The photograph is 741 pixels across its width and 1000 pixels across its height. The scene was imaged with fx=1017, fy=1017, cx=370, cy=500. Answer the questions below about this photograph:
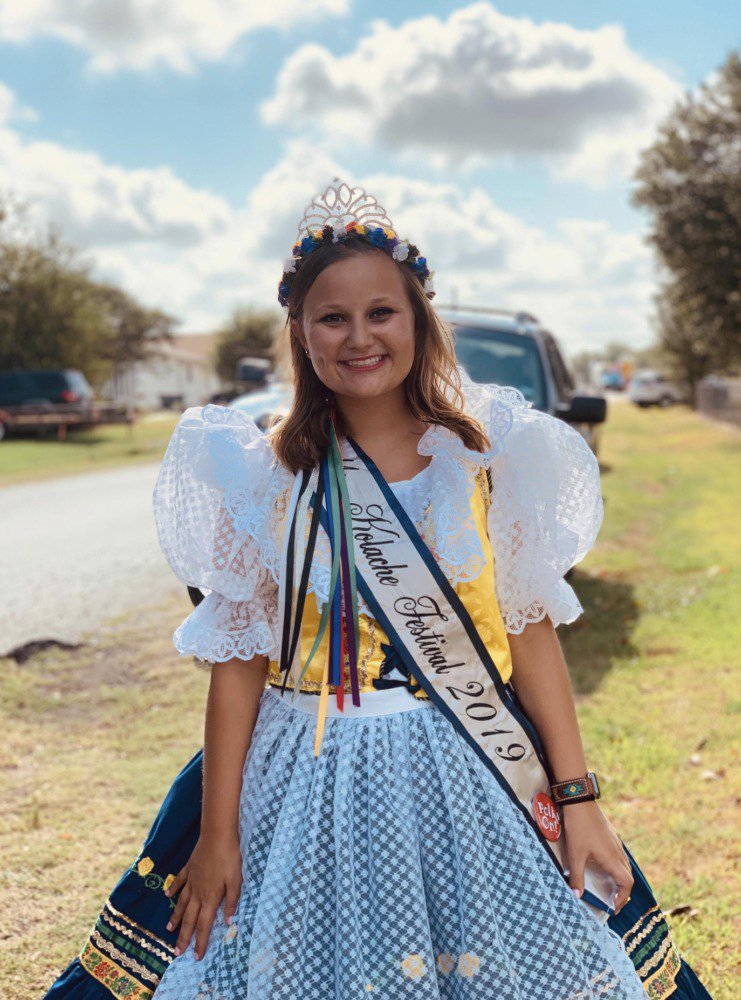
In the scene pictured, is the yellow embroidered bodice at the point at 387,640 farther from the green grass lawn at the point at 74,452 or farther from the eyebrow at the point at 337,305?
the green grass lawn at the point at 74,452

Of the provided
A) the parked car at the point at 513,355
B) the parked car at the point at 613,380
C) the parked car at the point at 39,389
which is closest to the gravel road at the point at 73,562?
the parked car at the point at 513,355

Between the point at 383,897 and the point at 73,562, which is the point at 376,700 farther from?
the point at 73,562

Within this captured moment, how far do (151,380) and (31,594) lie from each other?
7654 cm

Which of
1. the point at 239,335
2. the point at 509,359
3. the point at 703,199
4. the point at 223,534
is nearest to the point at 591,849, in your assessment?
the point at 223,534

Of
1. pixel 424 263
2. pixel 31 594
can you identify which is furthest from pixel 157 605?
pixel 424 263

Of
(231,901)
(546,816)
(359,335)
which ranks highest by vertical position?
(359,335)

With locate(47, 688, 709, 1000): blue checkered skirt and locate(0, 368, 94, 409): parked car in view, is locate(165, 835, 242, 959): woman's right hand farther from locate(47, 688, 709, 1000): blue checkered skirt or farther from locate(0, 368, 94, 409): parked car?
locate(0, 368, 94, 409): parked car

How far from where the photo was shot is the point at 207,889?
5.99 ft

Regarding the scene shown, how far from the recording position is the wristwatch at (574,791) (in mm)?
1916

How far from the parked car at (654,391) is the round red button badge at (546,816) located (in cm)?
4503

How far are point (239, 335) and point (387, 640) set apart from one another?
57.5 m

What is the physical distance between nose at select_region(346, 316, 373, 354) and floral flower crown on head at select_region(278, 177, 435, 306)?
164mm

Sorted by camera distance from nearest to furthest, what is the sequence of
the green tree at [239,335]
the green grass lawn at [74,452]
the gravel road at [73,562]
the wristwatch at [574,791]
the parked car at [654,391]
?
the wristwatch at [574,791] < the gravel road at [73,562] < the green grass lawn at [74,452] < the parked car at [654,391] < the green tree at [239,335]

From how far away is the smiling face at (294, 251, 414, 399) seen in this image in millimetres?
1957
